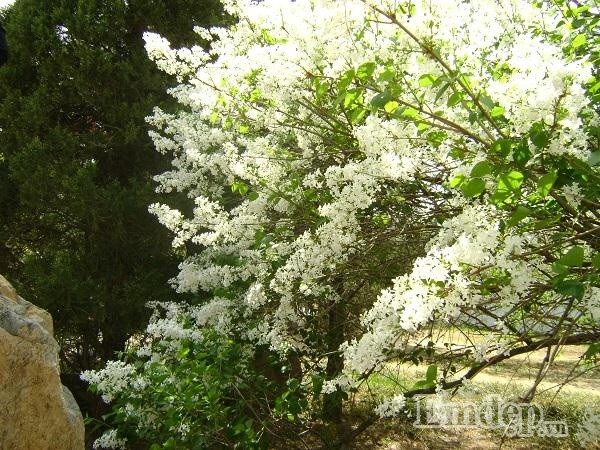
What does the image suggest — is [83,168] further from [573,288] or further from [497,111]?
[573,288]

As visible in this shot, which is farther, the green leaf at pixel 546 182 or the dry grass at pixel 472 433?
the dry grass at pixel 472 433

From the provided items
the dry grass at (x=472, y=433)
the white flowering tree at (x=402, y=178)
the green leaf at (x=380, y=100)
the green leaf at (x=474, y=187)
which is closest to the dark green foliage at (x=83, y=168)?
the white flowering tree at (x=402, y=178)

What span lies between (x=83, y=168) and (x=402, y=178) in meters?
4.01

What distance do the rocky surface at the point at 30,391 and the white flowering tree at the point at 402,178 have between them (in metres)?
0.32

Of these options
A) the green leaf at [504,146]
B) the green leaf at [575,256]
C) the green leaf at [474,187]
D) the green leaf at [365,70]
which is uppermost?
the green leaf at [365,70]

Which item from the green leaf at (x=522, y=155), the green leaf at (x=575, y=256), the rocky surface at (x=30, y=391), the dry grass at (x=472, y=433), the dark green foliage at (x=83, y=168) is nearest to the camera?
the green leaf at (x=575, y=256)

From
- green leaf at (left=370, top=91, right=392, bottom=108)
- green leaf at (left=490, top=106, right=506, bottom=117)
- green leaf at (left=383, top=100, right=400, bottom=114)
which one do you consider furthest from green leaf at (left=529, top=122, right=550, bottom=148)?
green leaf at (left=383, top=100, right=400, bottom=114)

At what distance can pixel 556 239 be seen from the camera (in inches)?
78.9

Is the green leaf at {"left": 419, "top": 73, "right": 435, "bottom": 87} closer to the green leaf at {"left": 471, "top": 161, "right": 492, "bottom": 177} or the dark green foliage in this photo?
the green leaf at {"left": 471, "top": 161, "right": 492, "bottom": 177}

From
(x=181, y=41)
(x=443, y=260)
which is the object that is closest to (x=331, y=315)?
(x=443, y=260)

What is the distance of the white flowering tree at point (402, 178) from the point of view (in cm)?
178

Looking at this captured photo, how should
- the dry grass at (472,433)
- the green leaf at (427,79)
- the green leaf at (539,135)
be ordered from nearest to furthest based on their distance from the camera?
the green leaf at (539,135) → the green leaf at (427,79) → the dry grass at (472,433)

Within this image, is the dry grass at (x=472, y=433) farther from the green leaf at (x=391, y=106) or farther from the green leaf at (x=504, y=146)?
the green leaf at (x=504, y=146)

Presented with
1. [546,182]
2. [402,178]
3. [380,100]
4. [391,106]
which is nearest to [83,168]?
[402,178]
